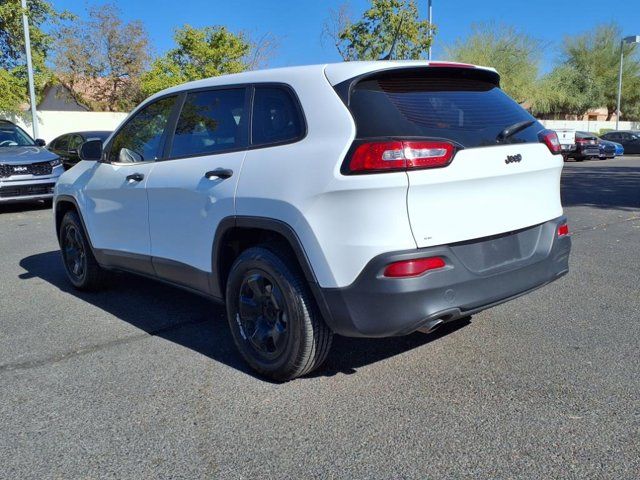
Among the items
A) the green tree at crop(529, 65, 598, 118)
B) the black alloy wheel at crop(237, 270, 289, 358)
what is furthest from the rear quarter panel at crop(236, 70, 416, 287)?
the green tree at crop(529, 65, 598, 118)

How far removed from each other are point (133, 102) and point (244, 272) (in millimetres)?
33868

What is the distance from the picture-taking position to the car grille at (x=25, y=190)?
35.9 feet

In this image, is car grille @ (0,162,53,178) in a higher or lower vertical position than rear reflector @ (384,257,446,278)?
higher

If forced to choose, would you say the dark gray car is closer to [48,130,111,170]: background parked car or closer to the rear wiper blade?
[48,130,111,170]: background parked car

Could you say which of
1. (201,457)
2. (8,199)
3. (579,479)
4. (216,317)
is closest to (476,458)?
(579,479)

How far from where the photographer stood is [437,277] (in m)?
2.91

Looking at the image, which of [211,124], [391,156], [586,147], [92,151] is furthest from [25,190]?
[586,147]

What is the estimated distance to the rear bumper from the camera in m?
2.86

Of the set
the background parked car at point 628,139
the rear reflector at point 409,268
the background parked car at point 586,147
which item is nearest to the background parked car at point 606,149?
the background parked car at point 586,147

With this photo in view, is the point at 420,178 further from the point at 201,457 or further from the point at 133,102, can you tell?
the point at 133,102

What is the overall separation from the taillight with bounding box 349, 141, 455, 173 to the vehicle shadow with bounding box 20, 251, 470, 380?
1.36m

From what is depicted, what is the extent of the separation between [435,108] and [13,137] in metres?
11.7

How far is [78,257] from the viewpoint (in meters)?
5.57

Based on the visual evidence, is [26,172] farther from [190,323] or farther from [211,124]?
[211,124]
